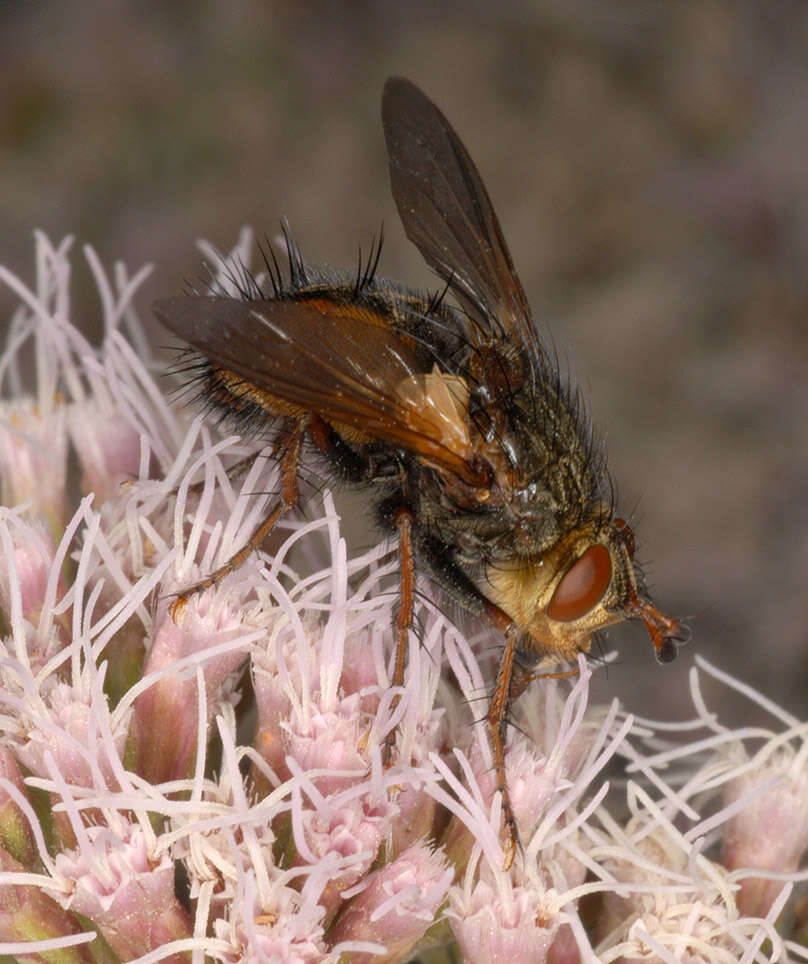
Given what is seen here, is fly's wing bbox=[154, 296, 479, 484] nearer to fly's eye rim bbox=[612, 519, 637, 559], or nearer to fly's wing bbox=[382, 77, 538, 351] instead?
fly's eye rim bbox=[612, 519, 637, 559]

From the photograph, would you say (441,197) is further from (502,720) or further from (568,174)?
(568,174)

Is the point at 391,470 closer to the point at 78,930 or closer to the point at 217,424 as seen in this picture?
the point at 217,424

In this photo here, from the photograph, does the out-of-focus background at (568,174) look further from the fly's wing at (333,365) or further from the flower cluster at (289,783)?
the fly's wing at (333,365)

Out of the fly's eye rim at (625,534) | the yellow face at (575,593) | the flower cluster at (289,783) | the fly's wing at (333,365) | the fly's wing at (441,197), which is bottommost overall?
the flower cluster at (289,783)

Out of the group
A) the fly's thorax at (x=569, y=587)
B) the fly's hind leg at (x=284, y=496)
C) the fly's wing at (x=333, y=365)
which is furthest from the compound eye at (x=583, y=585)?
the fly's hind leg at (x=284, y=496)

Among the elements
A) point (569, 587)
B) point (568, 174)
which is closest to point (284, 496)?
point (569, 587)
